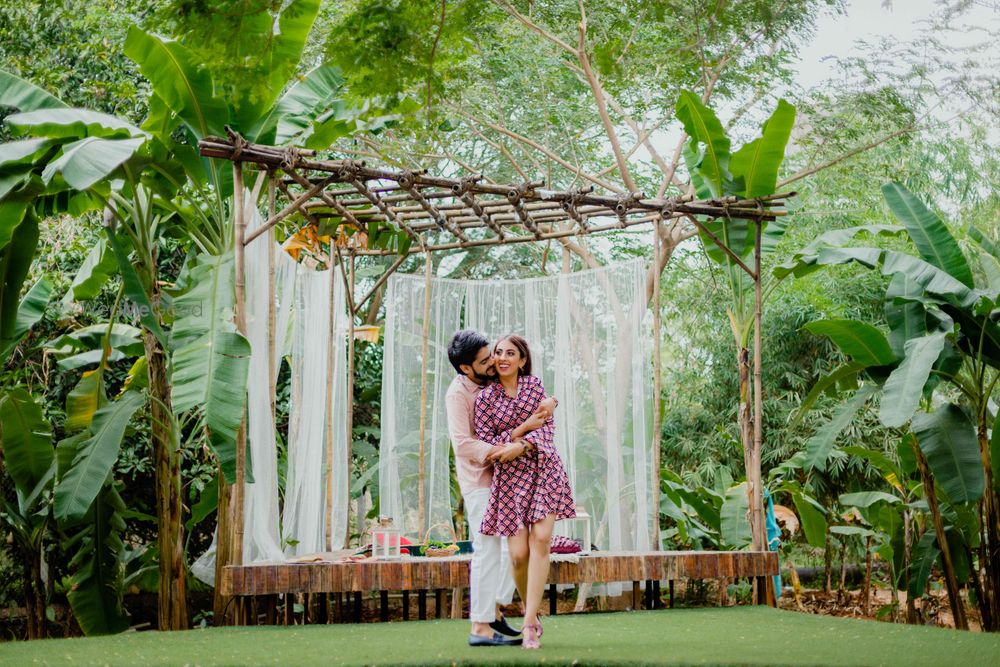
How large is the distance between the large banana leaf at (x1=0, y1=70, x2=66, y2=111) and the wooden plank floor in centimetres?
248

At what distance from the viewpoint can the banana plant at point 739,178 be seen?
503 centimetres

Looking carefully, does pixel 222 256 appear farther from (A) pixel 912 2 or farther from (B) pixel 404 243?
(A) pixel 912 2

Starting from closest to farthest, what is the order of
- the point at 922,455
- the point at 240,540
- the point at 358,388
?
1. the point at 240,540
2. the point at 922,455
3. the point at 358,388

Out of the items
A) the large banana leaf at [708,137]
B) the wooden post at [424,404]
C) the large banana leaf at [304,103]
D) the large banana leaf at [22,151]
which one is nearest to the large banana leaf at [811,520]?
the large banana leaf at [708,137]

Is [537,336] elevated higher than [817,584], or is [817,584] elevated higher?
[537,336]

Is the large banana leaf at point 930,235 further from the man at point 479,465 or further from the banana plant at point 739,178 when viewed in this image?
the man at point 479,465

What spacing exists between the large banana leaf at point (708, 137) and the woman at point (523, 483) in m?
2.19

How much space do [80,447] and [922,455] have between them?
13.1 feet

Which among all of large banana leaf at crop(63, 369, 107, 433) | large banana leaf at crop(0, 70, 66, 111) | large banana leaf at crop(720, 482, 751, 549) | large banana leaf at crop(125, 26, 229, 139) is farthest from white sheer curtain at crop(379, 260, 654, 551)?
large banana leaf at crop(0, 70, 66, 111)

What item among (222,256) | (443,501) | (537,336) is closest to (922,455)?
(537,336)

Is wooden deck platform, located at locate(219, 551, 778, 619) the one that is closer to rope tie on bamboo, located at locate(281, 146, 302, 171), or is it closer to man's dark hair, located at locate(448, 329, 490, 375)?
man's dark hair, located at locate(448, 329, 490, 375)

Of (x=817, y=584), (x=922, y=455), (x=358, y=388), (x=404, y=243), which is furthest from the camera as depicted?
(x=817, y=584)

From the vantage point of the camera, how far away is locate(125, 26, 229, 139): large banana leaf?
4352 millimetres

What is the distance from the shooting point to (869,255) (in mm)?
4949
